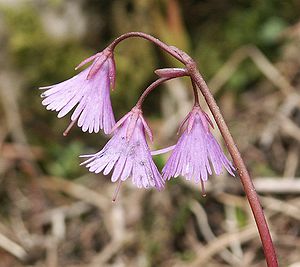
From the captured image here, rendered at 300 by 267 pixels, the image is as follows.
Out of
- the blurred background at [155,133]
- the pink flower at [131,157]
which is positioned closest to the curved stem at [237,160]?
the pink flower at [131,157]

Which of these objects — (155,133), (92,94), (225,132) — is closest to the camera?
(225,132)

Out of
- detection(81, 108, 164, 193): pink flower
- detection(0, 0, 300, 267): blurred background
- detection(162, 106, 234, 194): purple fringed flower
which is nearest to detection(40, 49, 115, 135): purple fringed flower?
detection(81, 108, 164, 193): pink flower

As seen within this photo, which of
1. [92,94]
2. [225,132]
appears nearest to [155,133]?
[92,94]

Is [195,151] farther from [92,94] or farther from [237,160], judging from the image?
[92,94]

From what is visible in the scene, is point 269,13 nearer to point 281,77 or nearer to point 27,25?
point 281,77

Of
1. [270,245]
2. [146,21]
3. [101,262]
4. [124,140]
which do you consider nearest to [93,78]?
[124,140]

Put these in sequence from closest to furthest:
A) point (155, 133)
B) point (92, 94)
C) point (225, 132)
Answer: point (225, 132) → point (92, 94) → point (155, 133)

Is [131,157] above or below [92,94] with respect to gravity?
below

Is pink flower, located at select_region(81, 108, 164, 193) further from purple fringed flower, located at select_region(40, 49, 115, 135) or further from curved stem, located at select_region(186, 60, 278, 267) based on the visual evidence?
curved stem, located at select_region(186, 60, 278, 267)
